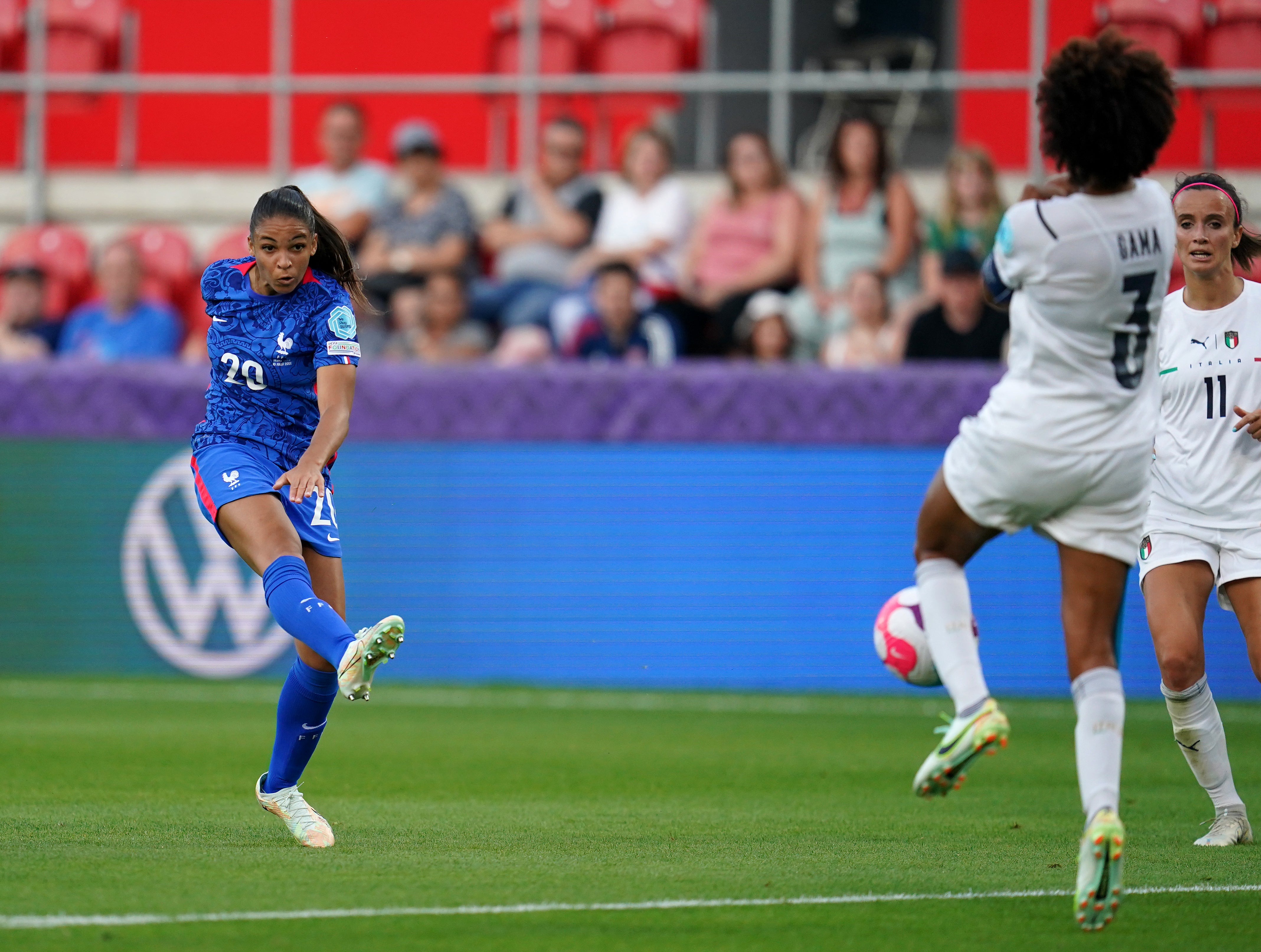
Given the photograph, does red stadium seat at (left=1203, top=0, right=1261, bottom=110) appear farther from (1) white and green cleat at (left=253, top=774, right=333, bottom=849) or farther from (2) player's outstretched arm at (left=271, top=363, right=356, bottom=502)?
(1) white and green cleat at (left=253, top=774, right=333, bottom=849)

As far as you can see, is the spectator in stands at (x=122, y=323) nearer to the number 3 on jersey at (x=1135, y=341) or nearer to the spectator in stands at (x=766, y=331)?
the spectator in stands at (x=766, y=331)

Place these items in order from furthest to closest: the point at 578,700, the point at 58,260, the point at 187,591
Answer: the point at 58,260
the point at 187,591
the point at 578,700

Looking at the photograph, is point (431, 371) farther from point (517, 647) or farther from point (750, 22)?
point (750, 22)

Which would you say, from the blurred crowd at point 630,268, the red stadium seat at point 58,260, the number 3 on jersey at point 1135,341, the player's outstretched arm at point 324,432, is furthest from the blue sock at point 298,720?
the red stadium seat at point 58,260

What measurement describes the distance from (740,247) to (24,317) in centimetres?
556

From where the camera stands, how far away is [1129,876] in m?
5.65

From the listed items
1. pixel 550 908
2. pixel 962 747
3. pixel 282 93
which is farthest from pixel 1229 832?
pixel 282 93

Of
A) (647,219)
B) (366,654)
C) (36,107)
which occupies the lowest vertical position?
(366,654)

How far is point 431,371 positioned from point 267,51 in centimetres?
664

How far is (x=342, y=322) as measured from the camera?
6066 millimetres

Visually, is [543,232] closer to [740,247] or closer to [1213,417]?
[740,247]

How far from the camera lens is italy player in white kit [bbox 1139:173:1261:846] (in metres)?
6.46

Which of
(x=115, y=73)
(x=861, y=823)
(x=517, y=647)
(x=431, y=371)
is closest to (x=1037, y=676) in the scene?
(x=517, y=647)

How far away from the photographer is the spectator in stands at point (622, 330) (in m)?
12.7
